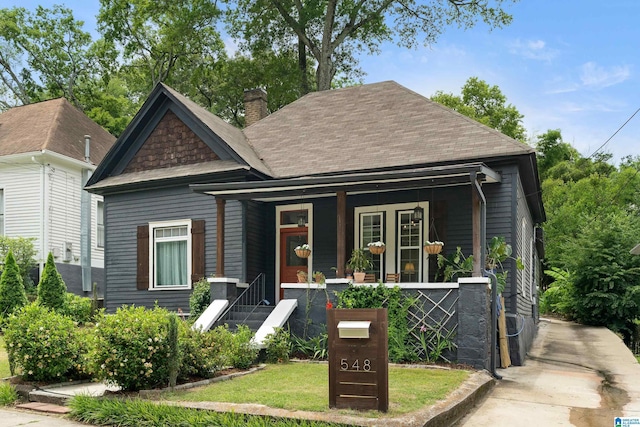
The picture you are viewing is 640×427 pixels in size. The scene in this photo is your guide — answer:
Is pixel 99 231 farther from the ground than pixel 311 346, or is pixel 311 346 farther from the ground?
pixel 99 231

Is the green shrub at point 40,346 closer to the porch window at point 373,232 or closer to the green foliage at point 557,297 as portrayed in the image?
the porch window at point 373,232

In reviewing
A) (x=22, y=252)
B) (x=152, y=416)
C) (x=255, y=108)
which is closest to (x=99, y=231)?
(x=22, y=252)

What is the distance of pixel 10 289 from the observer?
614 inches

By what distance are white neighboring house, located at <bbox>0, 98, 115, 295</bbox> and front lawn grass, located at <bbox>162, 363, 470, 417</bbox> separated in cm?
1384

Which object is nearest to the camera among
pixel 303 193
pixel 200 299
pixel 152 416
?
pixel 152 416

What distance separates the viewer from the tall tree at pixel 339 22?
1113 inches

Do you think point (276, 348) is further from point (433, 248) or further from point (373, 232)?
point (373, 232)

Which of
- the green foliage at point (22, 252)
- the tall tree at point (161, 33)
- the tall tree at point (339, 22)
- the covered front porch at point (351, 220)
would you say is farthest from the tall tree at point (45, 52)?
the covered front porch at point (351, 220)

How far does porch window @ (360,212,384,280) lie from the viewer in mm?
13219

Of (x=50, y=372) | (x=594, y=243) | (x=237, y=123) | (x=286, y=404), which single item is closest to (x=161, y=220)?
(x=50, y=372)

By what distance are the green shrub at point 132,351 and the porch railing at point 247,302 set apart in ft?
14.1

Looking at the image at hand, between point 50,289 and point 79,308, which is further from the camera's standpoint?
point 79,308

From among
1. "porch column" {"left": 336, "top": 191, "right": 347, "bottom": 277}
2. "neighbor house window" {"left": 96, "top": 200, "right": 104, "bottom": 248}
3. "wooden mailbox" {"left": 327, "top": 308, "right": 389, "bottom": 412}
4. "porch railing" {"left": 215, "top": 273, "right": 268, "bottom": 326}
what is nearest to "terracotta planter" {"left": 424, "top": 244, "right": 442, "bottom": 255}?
"porch column" {"left": 336, "top": 191, "right": 347, "bottom": 277}

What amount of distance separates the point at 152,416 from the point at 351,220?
7.76 metres
